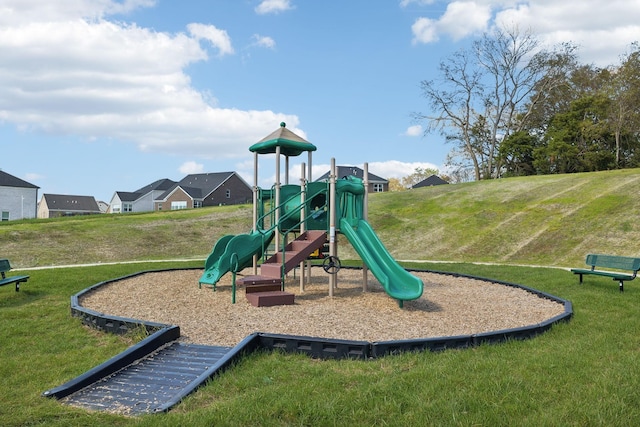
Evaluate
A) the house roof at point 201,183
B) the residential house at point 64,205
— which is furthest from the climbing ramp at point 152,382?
the residential house at point 64,205

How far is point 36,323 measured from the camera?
8719 mm

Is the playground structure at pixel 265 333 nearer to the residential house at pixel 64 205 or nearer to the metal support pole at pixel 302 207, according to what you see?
the metal support pole at pixel 302 207

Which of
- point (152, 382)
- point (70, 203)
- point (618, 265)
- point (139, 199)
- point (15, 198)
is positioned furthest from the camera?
point (70, 203)

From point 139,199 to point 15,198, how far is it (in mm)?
22237

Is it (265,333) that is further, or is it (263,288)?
(263,288)

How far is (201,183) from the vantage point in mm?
70000

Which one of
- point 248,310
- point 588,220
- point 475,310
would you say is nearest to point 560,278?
point 475,310

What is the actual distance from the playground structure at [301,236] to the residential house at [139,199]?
66.7 metres

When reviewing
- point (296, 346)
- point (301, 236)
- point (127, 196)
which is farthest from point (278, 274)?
point (127, 196)

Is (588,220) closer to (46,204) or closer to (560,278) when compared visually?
(560,278)

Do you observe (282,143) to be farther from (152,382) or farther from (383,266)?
(152,382)

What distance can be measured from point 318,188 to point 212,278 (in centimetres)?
316

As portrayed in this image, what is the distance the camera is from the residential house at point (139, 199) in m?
76.2

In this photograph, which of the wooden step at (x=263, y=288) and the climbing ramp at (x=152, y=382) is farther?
the wooden step at (x=263, y=288)
